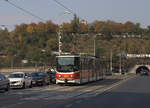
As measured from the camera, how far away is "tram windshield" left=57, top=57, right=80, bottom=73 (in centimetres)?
3469

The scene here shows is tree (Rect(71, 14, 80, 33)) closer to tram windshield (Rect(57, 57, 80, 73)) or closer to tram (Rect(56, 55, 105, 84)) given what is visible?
tram (Rect(56, 55, 105, 84))

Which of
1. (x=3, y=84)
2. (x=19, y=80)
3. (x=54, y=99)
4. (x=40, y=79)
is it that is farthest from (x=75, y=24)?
(x=54, y=99)

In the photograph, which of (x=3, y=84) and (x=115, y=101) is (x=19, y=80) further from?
(x=115, y=101)

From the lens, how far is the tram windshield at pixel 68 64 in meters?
34.7

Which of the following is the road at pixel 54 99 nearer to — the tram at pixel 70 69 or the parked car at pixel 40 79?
the tram at pixel 70 69

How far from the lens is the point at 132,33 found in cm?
16062

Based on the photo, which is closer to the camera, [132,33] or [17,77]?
[17,77]

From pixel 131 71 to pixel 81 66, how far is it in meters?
93.6

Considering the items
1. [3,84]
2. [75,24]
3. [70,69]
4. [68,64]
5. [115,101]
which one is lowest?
[115,101]

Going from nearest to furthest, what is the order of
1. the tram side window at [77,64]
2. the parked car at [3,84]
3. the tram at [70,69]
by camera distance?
1. the parked car at [3,84]
2. the tram at [70,69]
3. the tram side window at [77,64]

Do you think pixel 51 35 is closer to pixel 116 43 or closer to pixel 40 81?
pixel 116 43

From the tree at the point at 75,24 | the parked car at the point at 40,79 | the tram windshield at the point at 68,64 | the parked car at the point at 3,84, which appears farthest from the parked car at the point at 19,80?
the tree at the point at 75,24

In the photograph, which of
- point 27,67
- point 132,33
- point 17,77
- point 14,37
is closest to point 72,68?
point 17,77

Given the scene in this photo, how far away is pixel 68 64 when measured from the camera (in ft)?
114
